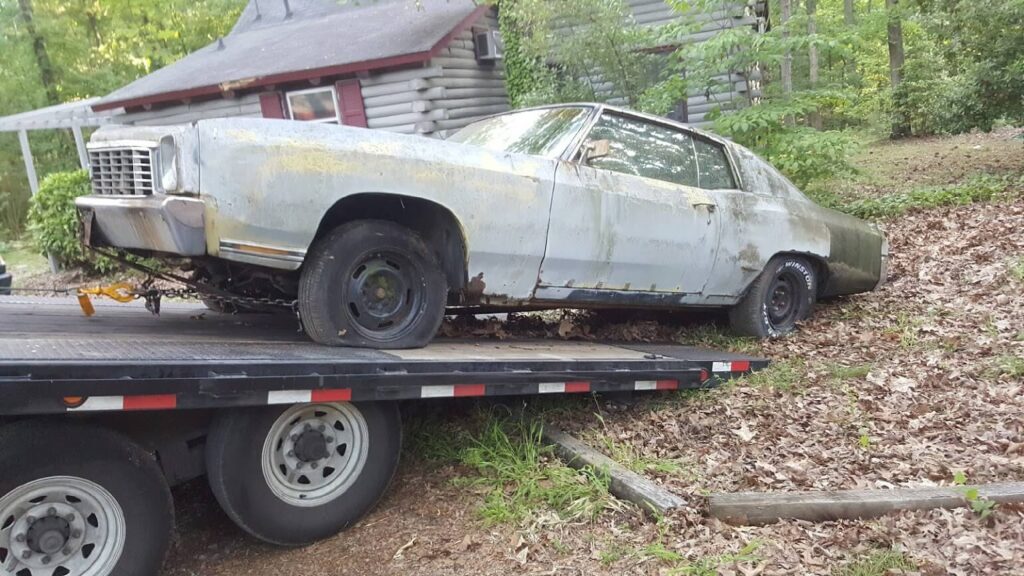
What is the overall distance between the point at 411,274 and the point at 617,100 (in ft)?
29.9

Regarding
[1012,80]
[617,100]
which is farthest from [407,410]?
[1012,80]

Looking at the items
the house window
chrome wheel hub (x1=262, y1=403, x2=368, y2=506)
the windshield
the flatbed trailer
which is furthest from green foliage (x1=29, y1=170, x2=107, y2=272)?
chrome wheel hub (x1=262, y1=403, x2=368, y2=506)

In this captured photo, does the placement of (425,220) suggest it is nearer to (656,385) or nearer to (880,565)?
(656,385)

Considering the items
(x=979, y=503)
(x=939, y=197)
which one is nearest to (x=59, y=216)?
(x=979, y=503)

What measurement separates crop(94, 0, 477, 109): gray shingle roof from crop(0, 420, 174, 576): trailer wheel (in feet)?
38.2

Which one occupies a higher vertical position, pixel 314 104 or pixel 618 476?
pixel 314 104

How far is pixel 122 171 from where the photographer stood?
3.53m

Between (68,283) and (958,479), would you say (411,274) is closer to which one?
(958,479)

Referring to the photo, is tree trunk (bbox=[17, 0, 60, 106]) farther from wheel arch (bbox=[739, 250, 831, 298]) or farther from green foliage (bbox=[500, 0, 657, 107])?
wheel arch (bbox=[739, 250, 831, 298])

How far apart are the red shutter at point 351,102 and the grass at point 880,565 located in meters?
13.0

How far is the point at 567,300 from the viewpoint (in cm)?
457

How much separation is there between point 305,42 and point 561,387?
1406cm

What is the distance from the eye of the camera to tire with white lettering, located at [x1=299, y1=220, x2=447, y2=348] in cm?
360

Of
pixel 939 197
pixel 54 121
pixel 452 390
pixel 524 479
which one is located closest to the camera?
pixel 452 390
